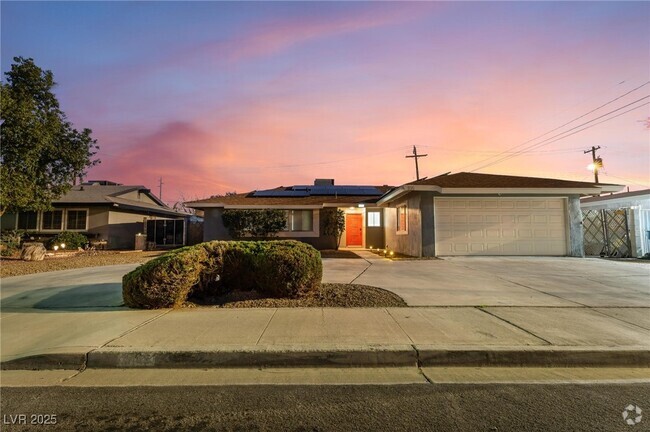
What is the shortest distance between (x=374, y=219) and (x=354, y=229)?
1389 mm

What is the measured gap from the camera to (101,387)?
3611 millimetres

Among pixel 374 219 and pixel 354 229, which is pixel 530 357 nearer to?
pixel 374 219

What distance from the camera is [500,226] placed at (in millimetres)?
14812

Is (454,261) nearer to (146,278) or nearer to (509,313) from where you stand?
(509,313)

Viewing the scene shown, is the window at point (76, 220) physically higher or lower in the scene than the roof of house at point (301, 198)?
lower

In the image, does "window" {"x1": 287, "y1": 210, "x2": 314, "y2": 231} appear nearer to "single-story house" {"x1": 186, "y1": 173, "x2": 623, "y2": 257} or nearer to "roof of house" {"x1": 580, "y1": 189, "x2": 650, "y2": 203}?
"single-story house" {"x1": 186, "y1": 173, "x2": 623, "y2": 257}

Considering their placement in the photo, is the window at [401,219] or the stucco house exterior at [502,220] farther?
the window at [401,219]

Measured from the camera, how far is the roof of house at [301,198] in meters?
19.0

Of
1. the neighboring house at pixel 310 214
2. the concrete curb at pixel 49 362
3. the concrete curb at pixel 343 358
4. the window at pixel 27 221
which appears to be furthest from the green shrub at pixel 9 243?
the concrete curb at pixel 343 358

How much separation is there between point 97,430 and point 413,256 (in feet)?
45.3

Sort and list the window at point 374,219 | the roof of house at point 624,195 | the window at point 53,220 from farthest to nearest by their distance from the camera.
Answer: the window at point 53,220
the window at point 374,219
the roof of house at point 624,195

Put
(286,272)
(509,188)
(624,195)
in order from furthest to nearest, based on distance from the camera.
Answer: (624,195), (509,188), (286,272)

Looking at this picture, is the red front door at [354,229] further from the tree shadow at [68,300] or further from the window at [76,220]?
the window at [76,220]

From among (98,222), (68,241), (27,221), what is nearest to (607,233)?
(68,241)
